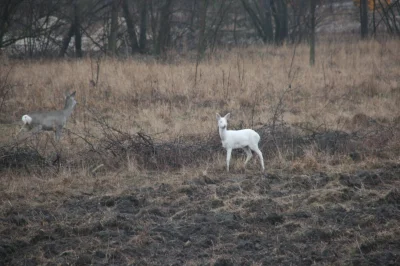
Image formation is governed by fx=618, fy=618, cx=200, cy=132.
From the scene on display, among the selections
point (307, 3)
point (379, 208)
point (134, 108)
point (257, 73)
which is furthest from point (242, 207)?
point (307, 3)

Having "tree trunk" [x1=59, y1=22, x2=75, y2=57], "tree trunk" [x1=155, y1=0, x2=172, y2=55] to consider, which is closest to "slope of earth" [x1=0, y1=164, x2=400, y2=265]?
"tree trunk" [x1=155, y1=0, x2=172, y2=55]

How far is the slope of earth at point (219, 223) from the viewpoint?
6652 millimetres

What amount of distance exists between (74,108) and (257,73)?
5.27m

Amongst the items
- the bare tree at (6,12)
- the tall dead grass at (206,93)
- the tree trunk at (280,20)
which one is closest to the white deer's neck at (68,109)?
the tall dead grass at (206,93)

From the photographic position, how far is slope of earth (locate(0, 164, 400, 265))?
6.65 metres

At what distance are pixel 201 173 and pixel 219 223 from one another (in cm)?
208

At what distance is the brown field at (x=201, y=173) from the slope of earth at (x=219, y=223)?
0.02 metres

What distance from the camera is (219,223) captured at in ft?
24.6

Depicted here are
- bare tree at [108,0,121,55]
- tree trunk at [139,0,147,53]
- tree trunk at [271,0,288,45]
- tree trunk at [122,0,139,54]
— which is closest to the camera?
bare tree at [108,0,121,55]

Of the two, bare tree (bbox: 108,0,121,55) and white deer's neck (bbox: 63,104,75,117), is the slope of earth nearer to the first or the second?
white deer's neck (bbox: 63,104,75,117)

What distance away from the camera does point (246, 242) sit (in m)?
6.96

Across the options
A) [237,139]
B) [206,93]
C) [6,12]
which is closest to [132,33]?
[6,12]

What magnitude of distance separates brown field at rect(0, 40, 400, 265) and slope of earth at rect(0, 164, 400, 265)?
0.02m

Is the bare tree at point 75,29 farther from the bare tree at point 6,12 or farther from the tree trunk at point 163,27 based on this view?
the bare tree at point 6,12
